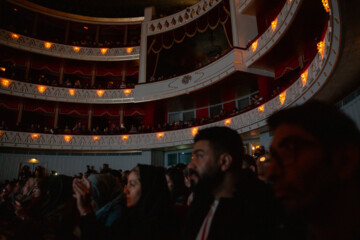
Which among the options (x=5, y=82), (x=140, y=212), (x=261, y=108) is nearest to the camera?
(x=140, y=212)

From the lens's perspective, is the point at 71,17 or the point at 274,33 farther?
the point at 71,17

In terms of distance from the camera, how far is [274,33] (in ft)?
27.3

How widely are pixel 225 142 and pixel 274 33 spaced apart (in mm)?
8128

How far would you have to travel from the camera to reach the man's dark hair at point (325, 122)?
752mm

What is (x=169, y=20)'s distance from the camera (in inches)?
558

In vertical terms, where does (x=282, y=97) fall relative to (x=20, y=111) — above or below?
below

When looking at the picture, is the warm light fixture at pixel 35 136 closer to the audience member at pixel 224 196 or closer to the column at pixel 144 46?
the column at pixel 144 46

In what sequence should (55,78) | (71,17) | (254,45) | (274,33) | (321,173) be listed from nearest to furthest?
1. (321,173)
2. (274,33)
3. (254,45)
4. (71,17)
5. (55,78)

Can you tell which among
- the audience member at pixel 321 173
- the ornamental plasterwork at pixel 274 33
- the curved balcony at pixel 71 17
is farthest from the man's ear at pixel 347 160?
the curved balcony at pixel 71 17

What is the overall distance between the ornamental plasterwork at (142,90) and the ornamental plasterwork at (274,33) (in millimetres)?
733

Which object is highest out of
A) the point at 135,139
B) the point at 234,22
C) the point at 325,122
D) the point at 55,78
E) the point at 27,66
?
the point at 27,66

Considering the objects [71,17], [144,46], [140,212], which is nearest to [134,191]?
[140,212]

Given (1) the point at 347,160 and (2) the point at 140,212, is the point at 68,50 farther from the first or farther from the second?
(1) the point at 347,160

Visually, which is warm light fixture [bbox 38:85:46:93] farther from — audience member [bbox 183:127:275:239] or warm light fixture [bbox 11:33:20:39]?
audience member [bbox 183:127:275:239]
